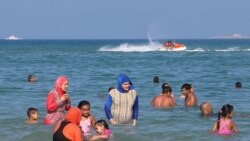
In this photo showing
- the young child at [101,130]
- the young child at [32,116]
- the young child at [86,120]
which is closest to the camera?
the young child at [101,130]

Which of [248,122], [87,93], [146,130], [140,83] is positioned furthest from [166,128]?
[140,83]

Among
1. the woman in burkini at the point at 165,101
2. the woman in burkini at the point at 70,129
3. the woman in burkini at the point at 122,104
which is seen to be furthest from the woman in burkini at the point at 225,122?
the woman in burkini at the point at 70,129

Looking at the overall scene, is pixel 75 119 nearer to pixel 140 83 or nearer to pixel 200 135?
pixel 200 135

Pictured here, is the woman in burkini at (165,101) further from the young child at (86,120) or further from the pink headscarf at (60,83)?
the pink headscarf at (60,83)

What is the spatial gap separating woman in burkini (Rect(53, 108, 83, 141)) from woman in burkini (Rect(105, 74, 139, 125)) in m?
2.74

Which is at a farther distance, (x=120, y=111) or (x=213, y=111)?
(x=213, y=111)

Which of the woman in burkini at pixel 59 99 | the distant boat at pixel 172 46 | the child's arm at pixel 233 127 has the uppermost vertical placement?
the distant boat at pixel 172 46

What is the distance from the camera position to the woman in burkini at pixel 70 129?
754 cm

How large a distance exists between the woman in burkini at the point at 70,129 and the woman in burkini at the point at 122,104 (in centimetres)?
274

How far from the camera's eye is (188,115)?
1460 centimetres

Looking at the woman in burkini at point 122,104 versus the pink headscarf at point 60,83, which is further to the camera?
the woman in burkini at point 122,104

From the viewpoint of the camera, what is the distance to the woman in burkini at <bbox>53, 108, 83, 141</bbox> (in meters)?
7.54

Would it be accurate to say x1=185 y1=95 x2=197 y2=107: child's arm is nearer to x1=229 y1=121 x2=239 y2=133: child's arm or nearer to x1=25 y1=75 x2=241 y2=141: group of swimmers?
x1=25 y1=75 x2=241 y2=141: group of swimmers

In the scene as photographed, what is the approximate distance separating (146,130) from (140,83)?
12.1m
